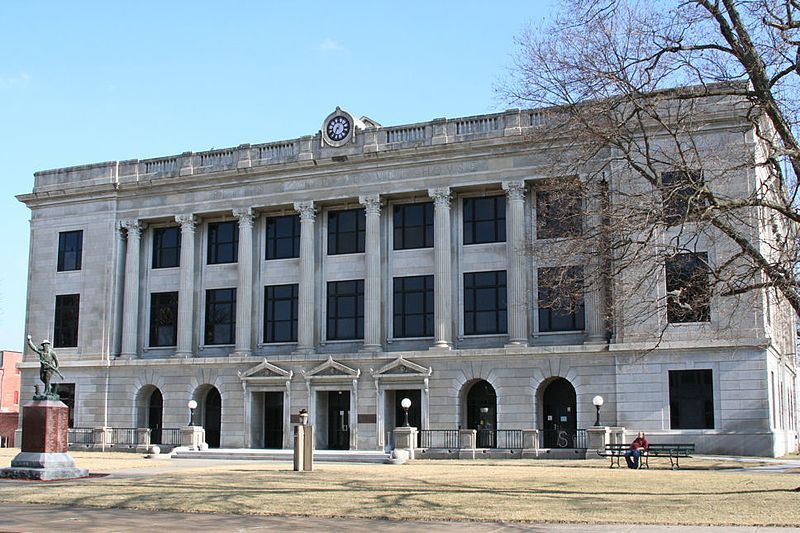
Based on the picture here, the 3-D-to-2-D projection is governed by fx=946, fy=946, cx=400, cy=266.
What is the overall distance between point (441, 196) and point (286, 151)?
33.2ft

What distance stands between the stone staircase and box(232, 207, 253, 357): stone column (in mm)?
6329

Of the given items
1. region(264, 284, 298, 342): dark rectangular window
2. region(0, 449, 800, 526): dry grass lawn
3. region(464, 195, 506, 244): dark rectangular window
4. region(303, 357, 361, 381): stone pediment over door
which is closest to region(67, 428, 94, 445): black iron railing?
region(264, 284, 298, 342): dark rectangular window

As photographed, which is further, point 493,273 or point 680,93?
point 493,273

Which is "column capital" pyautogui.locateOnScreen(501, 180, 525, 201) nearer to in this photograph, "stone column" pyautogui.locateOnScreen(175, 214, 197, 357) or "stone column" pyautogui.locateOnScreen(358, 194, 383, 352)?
"stone column" pyautogui.locateOnScreen(358, 194, 383, 352)

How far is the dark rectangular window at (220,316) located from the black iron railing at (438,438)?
44.7ft

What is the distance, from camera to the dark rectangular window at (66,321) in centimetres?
5794

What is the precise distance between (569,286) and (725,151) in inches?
362

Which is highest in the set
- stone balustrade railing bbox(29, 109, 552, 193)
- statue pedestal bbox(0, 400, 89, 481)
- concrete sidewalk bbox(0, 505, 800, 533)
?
stone balustrade railing bbox(29, 109, 552, 193)

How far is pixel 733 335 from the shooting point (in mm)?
42500

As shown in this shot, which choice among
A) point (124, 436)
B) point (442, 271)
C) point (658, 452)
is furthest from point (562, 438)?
point (124, 436)

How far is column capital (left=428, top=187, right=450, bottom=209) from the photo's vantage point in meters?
49.7

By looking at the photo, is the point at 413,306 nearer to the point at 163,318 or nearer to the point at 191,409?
the point at 191,409

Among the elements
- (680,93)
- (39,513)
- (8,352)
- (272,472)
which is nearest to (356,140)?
(272,472)

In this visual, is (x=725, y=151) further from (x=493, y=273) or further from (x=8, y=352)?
(x=8, y=352)
